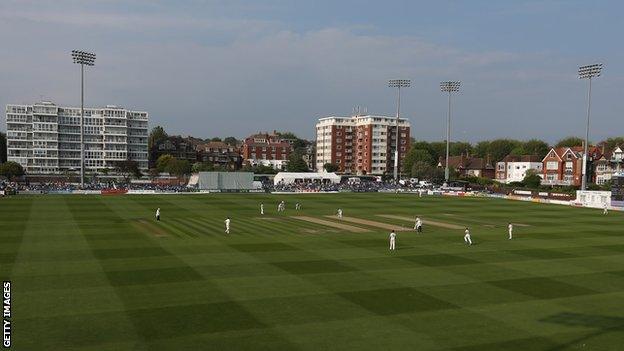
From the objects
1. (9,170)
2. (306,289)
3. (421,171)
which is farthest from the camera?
(421,171)

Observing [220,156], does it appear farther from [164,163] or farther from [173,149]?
[164,163]

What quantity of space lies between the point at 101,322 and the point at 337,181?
107 meters

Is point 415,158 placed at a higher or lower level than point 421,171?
higher

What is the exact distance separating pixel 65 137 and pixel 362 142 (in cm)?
8075

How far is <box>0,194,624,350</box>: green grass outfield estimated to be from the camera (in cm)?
1373

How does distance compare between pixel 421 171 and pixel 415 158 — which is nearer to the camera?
pixel 421 171

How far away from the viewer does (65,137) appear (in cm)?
12850

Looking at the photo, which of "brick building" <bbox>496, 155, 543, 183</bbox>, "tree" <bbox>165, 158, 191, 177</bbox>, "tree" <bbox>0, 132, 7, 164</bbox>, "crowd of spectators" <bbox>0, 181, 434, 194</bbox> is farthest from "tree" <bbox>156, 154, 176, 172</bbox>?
"brick building" <bbox>496, 155, 543, 183</bbox>

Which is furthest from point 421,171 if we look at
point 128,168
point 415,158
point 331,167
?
point 128,168

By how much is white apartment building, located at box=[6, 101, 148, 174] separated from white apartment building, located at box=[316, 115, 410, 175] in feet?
183

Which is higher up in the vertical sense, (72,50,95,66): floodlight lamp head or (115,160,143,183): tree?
(72,50,95,66): floodlight lamp head

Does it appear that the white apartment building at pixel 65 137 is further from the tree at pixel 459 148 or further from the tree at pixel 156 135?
the tree at pixel 459 148

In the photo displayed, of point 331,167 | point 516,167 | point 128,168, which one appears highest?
point 516,167

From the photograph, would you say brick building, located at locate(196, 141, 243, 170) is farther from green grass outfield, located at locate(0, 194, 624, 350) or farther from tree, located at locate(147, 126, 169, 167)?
green grass outfield, located at locate(0, 194, 624, 350)
